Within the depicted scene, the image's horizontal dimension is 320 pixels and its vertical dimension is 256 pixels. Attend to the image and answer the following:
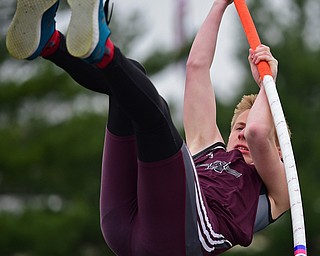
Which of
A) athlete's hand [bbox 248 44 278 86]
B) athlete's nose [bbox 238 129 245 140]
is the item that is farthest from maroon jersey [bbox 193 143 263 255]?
athlete's hand [bbox 248 44 278 86]

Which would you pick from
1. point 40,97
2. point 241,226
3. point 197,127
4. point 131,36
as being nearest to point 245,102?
point 197,127

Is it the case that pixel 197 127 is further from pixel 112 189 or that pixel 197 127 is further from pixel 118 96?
pixel 118 96

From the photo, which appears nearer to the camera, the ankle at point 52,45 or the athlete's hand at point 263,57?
the ankle at point 52,45

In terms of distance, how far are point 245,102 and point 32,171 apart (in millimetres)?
11874

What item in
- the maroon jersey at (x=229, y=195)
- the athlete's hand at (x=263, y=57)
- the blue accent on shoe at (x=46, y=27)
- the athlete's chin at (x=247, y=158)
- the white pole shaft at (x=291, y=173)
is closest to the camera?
the blue accent on shoe at (x=46, y=27)

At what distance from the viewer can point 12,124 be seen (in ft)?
53.1

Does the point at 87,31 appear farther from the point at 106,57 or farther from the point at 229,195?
the point at 229,195

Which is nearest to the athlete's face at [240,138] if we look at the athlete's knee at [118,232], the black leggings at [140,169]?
the black leggings at [140,169]

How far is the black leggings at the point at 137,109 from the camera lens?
13.0 ft

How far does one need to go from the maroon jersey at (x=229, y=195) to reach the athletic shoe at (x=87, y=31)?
35.2 inches

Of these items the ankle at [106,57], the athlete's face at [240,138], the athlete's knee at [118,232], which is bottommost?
the athlete's knee at [118,232]

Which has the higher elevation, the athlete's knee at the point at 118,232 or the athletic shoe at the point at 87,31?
the athletic shoe at the point at 87,31

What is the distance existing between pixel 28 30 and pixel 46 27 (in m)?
0.09

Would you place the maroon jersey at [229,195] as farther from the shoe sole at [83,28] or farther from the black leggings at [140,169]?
the shoe sole at [83,28]
